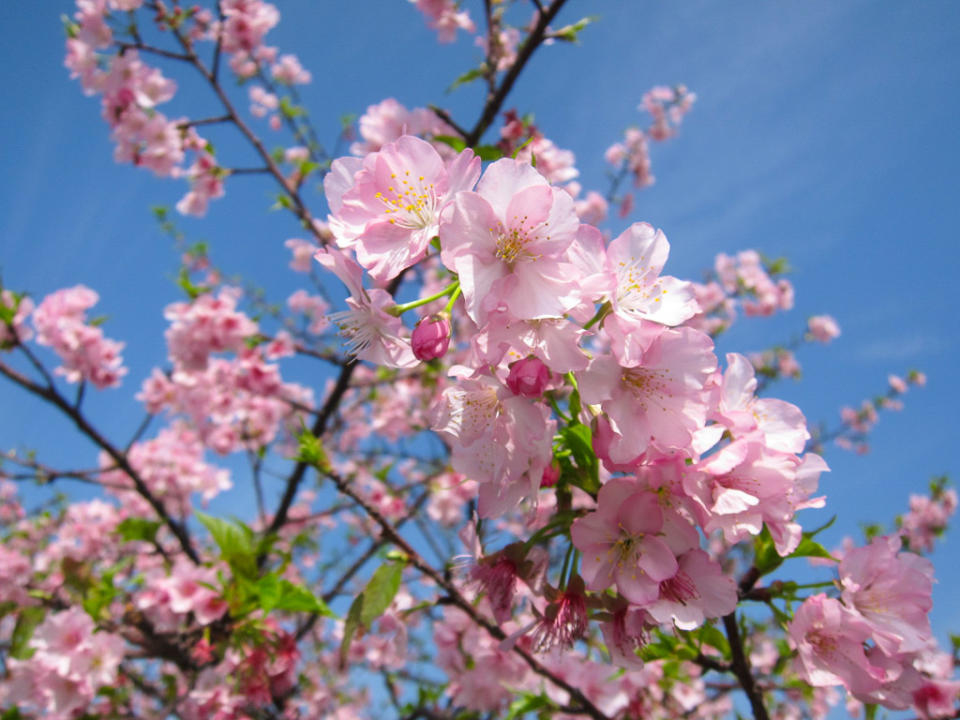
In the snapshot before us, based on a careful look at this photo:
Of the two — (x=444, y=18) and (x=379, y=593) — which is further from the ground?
(x=444, y=18)

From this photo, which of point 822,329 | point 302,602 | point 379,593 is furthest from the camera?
point 822,329

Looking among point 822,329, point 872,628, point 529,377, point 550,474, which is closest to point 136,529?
point 550,474

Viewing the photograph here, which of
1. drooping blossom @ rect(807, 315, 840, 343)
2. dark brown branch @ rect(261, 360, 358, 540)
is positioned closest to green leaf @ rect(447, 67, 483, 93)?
dark brown branch @ rect(261, 360, 358, 540)

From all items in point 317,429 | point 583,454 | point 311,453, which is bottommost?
point 583,454

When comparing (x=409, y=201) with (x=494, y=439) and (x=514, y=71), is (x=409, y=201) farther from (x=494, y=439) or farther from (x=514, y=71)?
(x=514, y=71)

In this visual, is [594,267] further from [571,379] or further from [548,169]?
[548,169]

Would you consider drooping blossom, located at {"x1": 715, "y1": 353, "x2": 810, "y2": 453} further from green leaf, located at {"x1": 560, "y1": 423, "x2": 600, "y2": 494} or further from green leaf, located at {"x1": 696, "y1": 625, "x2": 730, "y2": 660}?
green leaf, located at {"x1": 696, "y1": 625, "x2": 730, "y2": 660}
